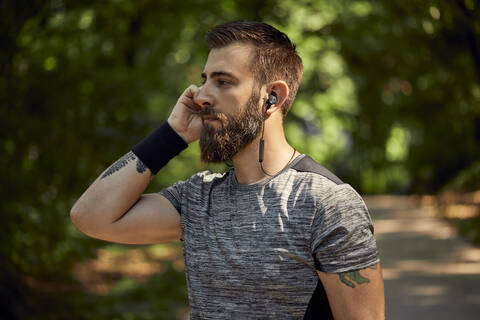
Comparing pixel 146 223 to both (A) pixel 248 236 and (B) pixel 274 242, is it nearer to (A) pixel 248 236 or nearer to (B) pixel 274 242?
(A) pixel 248 236

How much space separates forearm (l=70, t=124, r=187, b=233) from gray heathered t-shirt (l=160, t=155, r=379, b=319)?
0.29 meters

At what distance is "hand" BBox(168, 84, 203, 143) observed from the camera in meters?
2.78

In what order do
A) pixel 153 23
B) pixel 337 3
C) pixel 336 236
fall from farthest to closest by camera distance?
pixel 337 3 → pixel 153 23 → pixel 336 236

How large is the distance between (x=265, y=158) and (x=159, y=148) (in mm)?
486

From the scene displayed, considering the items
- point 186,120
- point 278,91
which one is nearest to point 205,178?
point 186,120

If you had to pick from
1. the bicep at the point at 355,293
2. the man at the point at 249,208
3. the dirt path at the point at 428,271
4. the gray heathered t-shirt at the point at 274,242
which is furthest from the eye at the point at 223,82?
the dirt path at the point at 428,271

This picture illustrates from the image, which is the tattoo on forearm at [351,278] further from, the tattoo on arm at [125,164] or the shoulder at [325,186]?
the tattoo on arm at [125,164]

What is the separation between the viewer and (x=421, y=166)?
2011 cm

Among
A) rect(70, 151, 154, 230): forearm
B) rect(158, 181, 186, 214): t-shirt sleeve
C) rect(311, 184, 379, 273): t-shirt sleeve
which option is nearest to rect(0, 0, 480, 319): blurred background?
rect(158, 181, 186, 214): t-shirt sleeve

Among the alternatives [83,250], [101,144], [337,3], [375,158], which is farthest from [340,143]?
[83,250]

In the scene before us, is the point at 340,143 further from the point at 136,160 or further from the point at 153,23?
the point at 136,160

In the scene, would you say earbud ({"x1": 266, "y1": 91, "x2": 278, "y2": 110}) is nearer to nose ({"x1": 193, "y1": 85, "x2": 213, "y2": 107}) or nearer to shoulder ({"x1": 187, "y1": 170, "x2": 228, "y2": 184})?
nose ({"x1": 193, "y1": 85, "x2": 213, "y2": 107})

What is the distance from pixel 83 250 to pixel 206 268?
4.94 meters

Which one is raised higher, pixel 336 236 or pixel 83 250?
pixel 336 236
